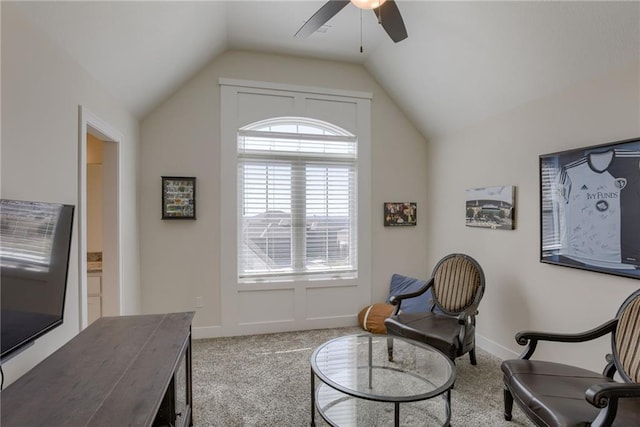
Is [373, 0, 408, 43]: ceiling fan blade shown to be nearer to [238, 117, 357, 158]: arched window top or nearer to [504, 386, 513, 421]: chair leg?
[238, 117, 357, 158]: arched window top

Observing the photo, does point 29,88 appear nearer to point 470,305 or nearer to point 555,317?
point 470,305

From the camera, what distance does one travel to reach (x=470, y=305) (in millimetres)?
2902

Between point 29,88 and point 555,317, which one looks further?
point 555,317

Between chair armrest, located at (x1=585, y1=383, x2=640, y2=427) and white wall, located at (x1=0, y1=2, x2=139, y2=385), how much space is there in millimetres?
2571

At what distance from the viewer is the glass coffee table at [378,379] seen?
2.10 meters

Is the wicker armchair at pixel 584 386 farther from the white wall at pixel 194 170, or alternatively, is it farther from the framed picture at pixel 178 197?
the framed picture at pixel 178 197

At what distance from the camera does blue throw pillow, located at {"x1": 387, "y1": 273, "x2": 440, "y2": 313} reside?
3.50 m

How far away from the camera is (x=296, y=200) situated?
392 cm

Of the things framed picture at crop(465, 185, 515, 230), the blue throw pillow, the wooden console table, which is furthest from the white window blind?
the wooden console table

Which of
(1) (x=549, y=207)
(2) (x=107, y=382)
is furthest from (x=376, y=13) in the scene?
(2) (x=107, y=382)

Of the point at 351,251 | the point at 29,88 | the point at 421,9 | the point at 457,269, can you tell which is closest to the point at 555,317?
the point at 457,269

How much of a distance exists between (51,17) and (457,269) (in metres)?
3.52

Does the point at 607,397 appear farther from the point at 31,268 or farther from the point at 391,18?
the point at 31,268

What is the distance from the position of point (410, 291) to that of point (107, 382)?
3088 millimetres
